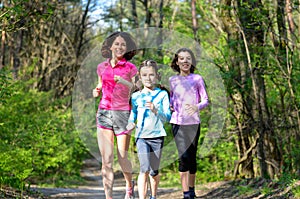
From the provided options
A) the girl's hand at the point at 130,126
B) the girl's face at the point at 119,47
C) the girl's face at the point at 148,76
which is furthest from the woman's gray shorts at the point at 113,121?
the girl's face at the point at 119,47

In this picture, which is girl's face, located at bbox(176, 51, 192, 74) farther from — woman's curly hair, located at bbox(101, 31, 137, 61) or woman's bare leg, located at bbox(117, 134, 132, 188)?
woman's bare leg, located at bbox(117, 134, 132, 188)

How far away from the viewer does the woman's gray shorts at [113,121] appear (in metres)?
→ 6.14

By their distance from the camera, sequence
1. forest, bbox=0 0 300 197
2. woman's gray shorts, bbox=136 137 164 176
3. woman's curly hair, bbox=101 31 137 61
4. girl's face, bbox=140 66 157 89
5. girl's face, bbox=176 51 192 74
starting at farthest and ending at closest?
forest, bbox=0 0 300 197
girl's face, bbox=176 51 192 74
woman's curly hair, bbox=101 31 137 61
girl's face, bbox=140 66 157 89
woman's gray shorts, bbox=136 137 164 176

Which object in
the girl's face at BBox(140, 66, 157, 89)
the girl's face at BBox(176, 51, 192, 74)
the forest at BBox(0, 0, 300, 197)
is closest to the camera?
the girl's face at BBox(140, 66, 157, 89)

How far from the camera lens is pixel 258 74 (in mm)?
9492

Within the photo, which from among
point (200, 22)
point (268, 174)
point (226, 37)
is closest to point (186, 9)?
point (200, 22)

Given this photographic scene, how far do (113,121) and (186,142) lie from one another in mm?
1058

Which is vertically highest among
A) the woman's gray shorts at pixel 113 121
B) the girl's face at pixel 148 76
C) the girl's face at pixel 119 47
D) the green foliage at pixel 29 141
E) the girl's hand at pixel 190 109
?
the girl's face at pixel 119 47

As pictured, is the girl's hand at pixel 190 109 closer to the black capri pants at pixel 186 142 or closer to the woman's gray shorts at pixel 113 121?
the black capri pants at pixel 186 142

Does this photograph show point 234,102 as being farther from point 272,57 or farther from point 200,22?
point 200,22

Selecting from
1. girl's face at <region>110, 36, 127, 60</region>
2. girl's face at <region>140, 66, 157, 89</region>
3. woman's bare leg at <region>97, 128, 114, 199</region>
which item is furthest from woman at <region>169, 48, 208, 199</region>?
woman's bare leg at <region>97, 128, 114, 199</region>

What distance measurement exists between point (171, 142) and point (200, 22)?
29.3 ft

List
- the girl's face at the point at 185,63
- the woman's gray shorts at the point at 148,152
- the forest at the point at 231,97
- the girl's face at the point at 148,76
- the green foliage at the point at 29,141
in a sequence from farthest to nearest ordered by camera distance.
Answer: the forest at the point at 231,97 < the green foliage at the point at 29,141 < the girl's face at the point at 185,63 < the girl's face at the point at 148,76 < the woman's gray shorts at the point at 148,152

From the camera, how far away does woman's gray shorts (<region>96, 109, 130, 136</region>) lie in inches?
242
